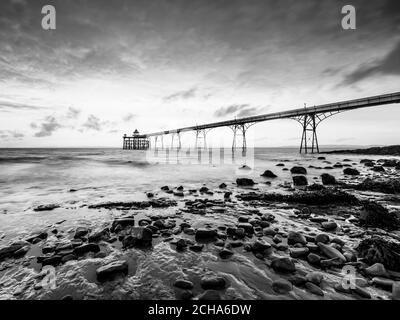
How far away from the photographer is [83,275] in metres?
3.12

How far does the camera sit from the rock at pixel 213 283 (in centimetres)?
286

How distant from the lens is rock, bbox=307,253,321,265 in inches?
132

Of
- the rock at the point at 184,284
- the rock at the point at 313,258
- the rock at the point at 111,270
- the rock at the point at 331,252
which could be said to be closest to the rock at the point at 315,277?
the rock at the point at 313,258

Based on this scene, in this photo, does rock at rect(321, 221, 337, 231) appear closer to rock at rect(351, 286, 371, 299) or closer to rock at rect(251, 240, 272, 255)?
rock at rect(251, 240, 272, 255)

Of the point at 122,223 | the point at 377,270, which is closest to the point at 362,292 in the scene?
the point at 377,270

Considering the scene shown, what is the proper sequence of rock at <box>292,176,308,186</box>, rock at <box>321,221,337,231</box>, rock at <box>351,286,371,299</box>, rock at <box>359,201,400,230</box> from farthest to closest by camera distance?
rock at <box>292,176,308,186</box> < rock at <box>359,201,400,230</box> < rock at <box>321,221,337,231</box> < rock at <box>351,286,371,299</box>

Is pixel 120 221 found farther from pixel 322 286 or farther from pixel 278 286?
pixel 322 286

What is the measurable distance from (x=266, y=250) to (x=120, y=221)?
369 cm

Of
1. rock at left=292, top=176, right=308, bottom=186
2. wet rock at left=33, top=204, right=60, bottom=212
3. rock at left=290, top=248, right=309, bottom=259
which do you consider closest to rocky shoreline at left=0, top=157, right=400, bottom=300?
rock at left=290, top=248, right=309, bottom=259

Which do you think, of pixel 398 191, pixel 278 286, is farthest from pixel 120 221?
pixel 398 191

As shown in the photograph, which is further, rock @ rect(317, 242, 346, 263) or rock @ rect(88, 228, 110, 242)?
rock @ rect(88, 228, 110, 242)

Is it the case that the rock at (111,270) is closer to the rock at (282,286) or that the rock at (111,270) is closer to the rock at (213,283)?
the rock at (213,283)

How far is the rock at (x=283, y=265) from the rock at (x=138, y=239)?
2499 millimetres

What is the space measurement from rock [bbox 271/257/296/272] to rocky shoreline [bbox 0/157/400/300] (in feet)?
0.05
